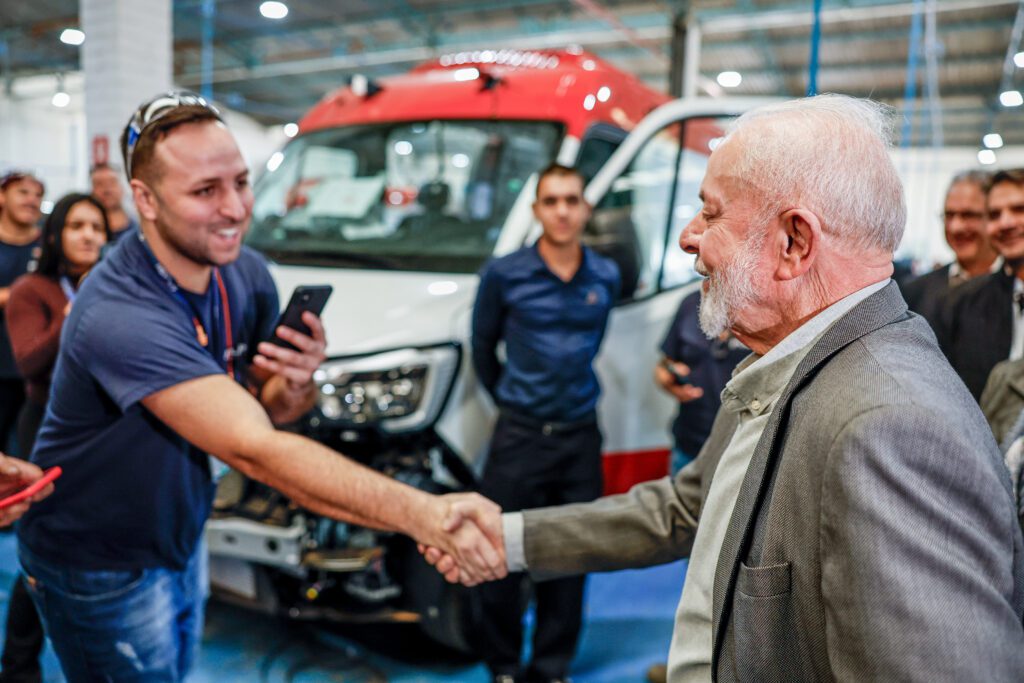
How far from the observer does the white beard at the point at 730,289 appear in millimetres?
1295

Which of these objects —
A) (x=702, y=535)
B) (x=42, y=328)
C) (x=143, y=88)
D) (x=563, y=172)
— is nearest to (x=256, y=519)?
(x=42, y=328)

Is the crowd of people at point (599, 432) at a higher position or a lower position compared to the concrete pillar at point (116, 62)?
lower

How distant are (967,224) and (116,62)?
5.52 meters

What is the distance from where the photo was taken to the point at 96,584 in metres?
1.86

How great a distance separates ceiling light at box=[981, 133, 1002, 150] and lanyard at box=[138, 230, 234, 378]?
23652 millimetres

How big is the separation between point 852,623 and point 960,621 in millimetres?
114

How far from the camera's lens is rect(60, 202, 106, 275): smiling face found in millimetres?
3326

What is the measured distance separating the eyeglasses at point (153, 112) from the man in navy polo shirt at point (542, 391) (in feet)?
4.46

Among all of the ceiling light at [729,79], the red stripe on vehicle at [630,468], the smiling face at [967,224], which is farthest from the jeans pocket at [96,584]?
the ceiling light at [729,79]

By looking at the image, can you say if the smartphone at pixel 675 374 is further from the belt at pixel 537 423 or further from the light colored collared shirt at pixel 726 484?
the light colored collared shirt at pixel 726 484

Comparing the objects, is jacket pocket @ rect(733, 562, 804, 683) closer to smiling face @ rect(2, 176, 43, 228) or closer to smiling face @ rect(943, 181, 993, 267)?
smiling face @ rect(943, 181, 993, 267)

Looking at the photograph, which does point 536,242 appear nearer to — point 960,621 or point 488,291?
point 488,291

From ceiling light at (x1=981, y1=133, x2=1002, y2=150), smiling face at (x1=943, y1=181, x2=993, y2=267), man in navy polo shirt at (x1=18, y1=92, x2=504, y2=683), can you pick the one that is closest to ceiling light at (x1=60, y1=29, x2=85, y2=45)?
man in navy polo shirt at (x1=18, y1=92, x2=504, y2=683)

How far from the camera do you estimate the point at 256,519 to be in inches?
113
